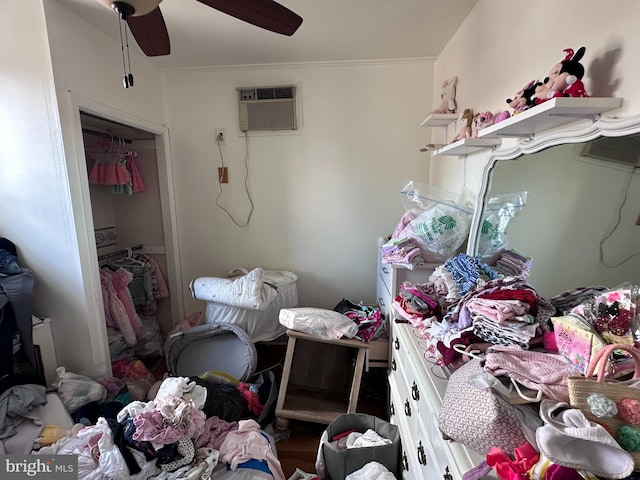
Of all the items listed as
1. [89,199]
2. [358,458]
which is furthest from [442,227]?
[89,199]

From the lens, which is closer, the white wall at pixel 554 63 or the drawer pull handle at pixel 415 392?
the white wall at pixel 554 63

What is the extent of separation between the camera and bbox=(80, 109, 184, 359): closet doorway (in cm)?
244

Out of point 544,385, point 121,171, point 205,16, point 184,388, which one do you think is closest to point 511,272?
point 544,385

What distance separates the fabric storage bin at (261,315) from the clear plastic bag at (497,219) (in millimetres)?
1493

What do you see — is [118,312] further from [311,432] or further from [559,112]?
[559,112]

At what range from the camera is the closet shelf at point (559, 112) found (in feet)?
2.67

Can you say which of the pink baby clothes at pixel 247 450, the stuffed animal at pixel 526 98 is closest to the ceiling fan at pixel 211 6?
the stuffed animal at pixel 526 98

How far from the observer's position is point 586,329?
2.40 feet

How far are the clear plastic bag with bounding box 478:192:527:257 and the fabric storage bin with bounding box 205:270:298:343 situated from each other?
1493mm

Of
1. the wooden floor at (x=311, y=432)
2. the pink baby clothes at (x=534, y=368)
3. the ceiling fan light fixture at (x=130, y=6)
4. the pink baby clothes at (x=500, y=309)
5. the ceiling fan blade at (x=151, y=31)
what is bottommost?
the wooden floor at (x=311, y=432)

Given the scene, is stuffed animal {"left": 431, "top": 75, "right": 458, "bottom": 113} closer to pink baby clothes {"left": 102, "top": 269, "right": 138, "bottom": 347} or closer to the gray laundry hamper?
the gray laundry hamper

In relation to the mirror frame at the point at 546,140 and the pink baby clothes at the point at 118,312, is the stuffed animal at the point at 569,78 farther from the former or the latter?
the pink baby clothes at the point at 118,312

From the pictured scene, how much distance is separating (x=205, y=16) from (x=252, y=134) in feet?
3.01

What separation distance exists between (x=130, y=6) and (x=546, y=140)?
145 cm
